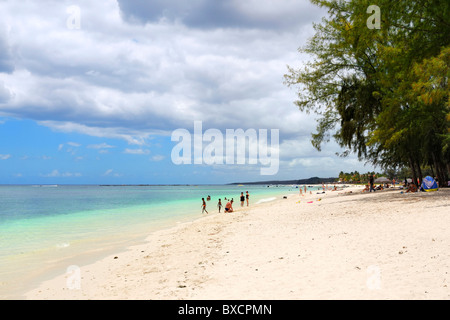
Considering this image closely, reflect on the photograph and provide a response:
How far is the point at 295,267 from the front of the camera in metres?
7.08

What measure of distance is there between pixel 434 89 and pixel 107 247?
16.7m

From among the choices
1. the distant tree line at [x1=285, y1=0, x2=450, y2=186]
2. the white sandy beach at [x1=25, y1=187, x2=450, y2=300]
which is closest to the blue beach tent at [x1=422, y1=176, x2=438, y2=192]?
the distant tree line at [x1=285, y1=0, x2=450, y2=186]

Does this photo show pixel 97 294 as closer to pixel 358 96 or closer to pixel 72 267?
pixel 72 267

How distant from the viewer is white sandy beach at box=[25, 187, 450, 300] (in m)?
5.66

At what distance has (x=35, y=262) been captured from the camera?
11.6 metres

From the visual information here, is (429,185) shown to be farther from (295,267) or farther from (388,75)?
(295,267)

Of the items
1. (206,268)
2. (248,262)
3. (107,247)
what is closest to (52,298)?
(206,268)

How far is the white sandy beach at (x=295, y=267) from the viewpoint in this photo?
5.66 meters

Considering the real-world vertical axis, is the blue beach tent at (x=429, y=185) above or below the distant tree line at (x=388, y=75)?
below

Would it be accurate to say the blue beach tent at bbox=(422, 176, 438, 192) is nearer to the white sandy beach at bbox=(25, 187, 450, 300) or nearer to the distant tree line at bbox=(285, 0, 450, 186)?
the distant tree line at bbox=(285, 0, 450, 186)

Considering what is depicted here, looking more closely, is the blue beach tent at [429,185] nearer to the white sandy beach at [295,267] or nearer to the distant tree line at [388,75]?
the distant tree line at [388,75]

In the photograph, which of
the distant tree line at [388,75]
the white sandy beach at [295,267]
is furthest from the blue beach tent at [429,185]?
the white sandy beach at [295,267]

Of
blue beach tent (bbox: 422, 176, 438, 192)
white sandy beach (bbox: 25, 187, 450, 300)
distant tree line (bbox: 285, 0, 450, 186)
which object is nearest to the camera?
white sandy beach (bbox: 25, 187, 450, 300)

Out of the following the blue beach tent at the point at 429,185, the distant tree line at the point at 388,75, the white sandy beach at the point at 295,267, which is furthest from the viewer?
the blue beach tent at the point at 429,185
